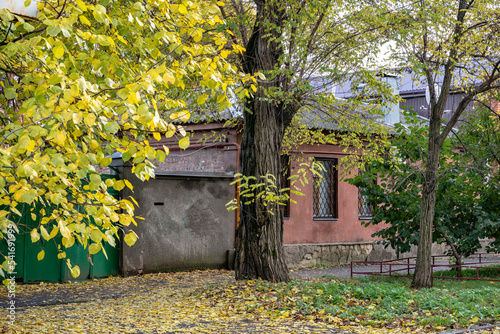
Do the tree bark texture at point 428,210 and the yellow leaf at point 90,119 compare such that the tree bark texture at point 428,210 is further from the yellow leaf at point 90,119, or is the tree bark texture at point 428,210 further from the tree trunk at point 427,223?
the yellow leaf at point 90,119

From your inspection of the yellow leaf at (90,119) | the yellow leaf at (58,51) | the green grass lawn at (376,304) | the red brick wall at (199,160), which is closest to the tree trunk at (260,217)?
the green grass lawn at (376,304)

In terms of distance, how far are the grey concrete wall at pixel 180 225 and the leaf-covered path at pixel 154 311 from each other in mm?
1355

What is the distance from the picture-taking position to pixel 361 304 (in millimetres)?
7574

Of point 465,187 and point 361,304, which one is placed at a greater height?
point 465,187

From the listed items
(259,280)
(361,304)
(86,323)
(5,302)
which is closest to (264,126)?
(259,280)

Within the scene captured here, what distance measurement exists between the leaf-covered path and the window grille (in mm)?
5933

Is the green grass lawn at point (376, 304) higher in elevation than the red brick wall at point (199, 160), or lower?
lower

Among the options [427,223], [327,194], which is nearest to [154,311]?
[427,223]

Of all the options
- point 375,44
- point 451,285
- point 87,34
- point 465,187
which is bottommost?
point 451,285

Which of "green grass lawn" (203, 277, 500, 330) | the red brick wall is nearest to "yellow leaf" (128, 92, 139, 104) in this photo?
"green grass lawn" (203, 277, 500, 330)

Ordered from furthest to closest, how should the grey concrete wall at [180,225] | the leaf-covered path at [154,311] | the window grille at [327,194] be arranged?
the window grille at [327,194] → the grey concrete wall at [180,225] → the leaf-covered path at [154,311]

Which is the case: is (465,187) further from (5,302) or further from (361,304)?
(5,302)

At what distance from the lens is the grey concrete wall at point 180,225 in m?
11.6

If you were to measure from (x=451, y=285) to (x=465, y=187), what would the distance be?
2642 mm
